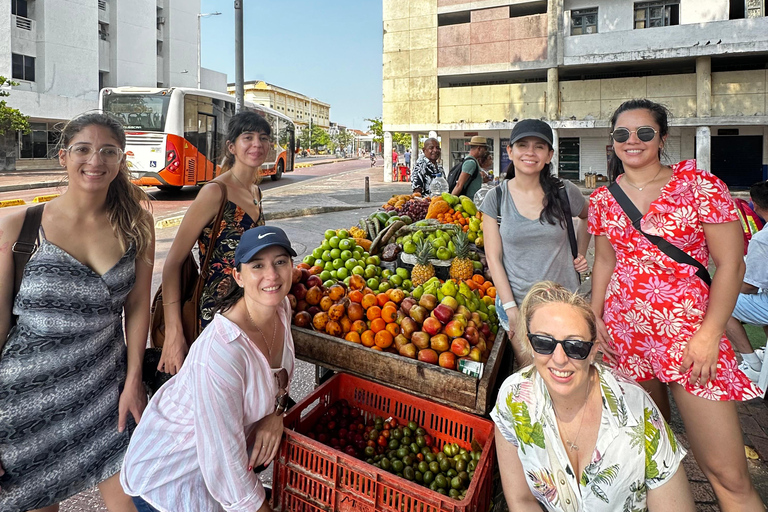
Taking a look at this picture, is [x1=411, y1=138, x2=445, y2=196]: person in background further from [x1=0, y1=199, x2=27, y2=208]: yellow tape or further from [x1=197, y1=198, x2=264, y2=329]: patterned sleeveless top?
[x1=0, y1=199, x2=27, y2=208]: yellow tape

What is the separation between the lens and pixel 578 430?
6.04ft

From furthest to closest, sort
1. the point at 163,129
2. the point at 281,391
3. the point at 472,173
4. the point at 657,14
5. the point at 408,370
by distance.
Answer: the point at 657,14
the point at 163,129
the point at 472,173
the point at 408,370
the point at 281,391

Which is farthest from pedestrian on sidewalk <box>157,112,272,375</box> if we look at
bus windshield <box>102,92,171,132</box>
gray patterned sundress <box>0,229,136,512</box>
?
bus windshield <box>102,92,171,132</box>

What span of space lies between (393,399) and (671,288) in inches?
62.3

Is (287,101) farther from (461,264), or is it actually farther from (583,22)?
(461,264)

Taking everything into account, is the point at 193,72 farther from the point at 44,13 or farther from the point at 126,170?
the point at 126,170

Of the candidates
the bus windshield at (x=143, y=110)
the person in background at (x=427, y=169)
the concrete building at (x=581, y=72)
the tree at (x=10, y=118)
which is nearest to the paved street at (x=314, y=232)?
the bus windshield at (x=143, y=110)

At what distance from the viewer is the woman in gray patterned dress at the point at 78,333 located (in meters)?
1.92

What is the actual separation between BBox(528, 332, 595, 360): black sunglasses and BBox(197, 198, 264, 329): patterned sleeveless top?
1.77 metres

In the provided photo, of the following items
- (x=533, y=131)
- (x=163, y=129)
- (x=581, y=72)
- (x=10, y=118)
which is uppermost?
(x=581, y=72)

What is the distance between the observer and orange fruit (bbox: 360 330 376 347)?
9.61 ft

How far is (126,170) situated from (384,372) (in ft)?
5.74

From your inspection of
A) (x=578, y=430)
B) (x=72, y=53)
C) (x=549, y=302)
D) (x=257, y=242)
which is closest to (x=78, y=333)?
(x=257, y=242)

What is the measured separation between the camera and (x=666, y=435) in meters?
1.76
